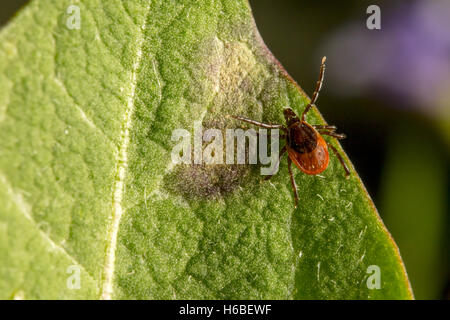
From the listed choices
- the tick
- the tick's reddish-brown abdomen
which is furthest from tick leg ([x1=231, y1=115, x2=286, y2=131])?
the tick's reddish-brown abdomen

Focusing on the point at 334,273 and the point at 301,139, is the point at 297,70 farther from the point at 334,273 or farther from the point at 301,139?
the point at 334,273

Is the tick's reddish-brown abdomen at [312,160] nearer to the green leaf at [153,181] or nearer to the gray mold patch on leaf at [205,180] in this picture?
the green leaf at [153,181]

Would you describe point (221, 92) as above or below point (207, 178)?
above

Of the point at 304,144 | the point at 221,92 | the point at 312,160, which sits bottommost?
the point at 312,160

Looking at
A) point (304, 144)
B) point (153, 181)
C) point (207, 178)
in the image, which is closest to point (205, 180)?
point (207, 178)

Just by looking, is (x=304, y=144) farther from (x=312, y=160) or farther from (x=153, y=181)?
(x=153, y=181)
